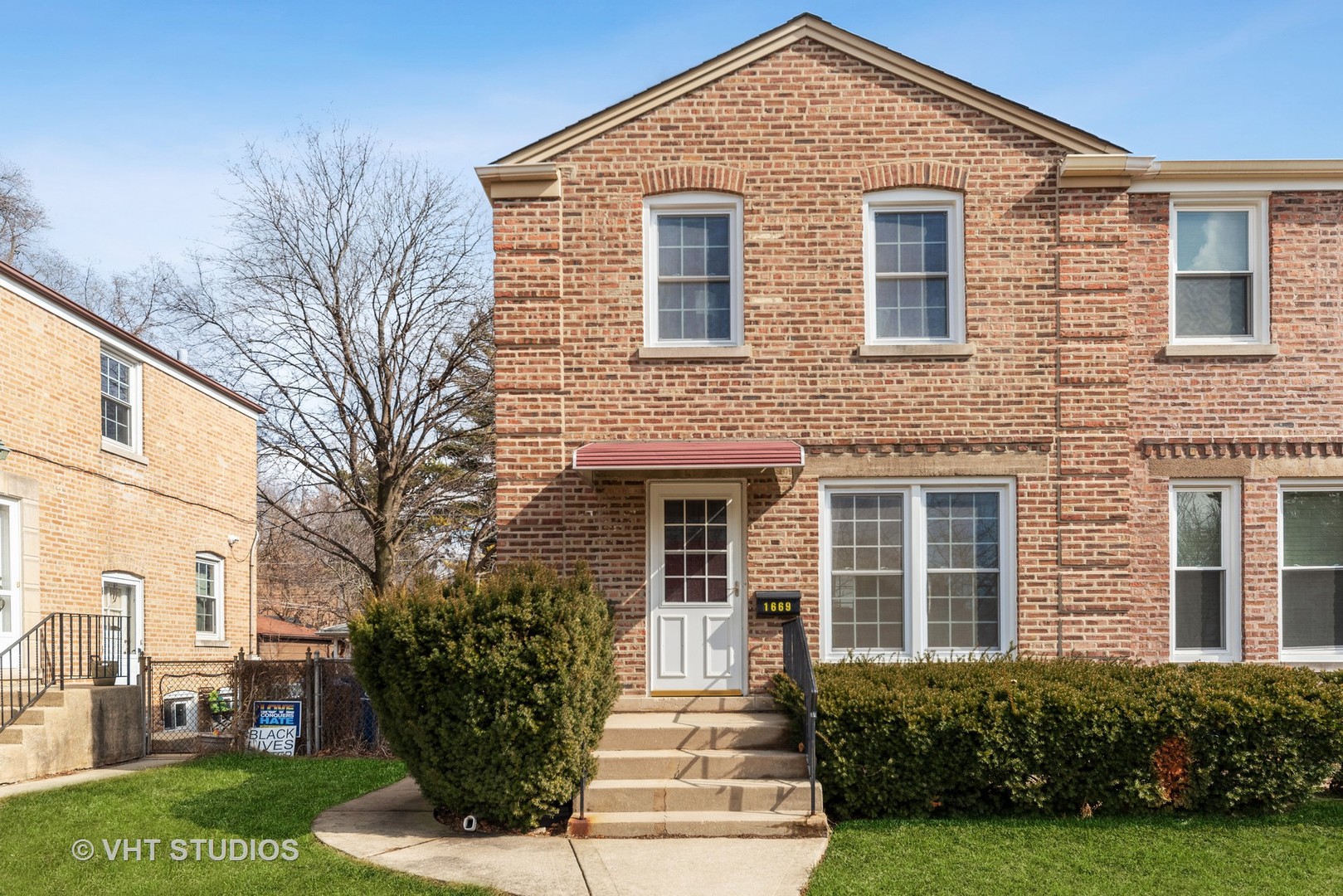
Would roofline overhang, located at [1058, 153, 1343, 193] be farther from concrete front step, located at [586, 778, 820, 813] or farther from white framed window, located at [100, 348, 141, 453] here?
white framed window, located at [100, 348, 141, 453]

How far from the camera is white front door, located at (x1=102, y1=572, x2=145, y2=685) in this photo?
15.1 metres

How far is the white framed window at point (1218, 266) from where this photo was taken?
462 inches

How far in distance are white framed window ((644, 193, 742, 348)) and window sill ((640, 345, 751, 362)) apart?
0.12 metres

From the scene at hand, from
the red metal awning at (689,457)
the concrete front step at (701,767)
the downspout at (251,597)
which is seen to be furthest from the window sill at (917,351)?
the downspout at (251,597)

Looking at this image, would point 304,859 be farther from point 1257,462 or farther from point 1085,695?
point 1257,462

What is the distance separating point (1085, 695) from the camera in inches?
362

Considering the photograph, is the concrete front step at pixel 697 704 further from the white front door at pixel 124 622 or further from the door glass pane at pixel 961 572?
the white front door at pixel 124 622

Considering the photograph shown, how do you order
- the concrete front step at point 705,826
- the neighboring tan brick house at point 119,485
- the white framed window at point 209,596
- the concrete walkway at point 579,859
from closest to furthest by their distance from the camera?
the concrete walkway at point 579,859 < the concrete front step at point 705,826 < the neighboring tan brick house at point 119,485 < the white framed window at point 209,596

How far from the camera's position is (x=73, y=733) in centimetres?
1270

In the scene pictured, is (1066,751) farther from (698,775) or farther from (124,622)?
(124,622)

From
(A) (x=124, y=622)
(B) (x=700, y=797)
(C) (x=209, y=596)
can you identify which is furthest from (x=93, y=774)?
(C) (x=209, y=596)

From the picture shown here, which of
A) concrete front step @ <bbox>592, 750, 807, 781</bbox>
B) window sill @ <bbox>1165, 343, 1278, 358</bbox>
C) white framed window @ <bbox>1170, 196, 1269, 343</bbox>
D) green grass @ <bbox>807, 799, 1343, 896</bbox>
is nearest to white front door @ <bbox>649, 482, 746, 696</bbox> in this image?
concrete front step @ <bbox>592, 750, 807, 781</bbox>

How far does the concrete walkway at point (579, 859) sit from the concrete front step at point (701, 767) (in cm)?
91

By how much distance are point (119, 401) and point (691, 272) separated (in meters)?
9.66
